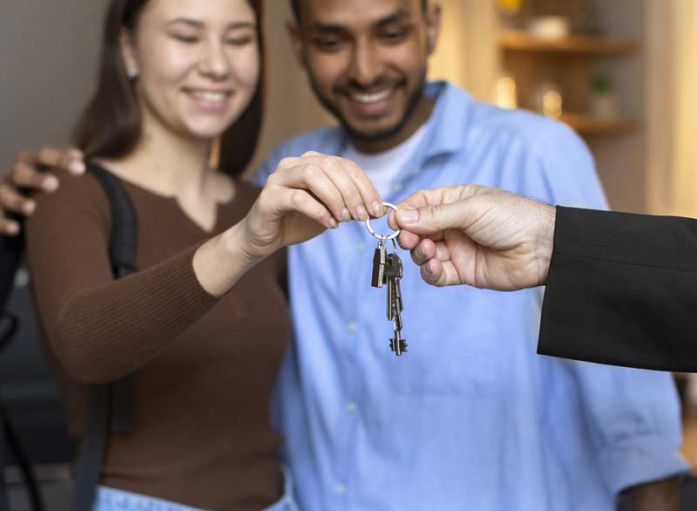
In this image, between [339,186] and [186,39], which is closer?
[339,186]

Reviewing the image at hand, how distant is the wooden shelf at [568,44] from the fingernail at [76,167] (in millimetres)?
3421

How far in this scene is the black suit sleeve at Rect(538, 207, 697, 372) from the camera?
3.56 feet

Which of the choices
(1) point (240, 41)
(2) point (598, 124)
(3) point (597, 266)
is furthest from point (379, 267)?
(2) point (598, 124)

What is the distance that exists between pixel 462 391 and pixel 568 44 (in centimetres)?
374

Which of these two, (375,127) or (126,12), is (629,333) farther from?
(126,12)

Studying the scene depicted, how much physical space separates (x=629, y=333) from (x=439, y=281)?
0.76 ft

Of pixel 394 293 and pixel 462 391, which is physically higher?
pixel 394 293

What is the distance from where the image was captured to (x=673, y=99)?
4977 millimetres

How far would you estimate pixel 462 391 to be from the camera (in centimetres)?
150

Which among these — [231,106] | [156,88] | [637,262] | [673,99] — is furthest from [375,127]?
[673,99]

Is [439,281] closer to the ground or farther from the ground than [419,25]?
closer to the ground

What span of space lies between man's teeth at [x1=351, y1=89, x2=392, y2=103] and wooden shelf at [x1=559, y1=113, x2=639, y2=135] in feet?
10.6

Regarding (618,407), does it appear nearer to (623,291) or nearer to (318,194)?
(623,291)

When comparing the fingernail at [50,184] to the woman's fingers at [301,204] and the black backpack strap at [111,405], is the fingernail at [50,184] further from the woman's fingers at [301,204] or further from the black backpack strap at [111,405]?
the woman's fingers at [301,204]
